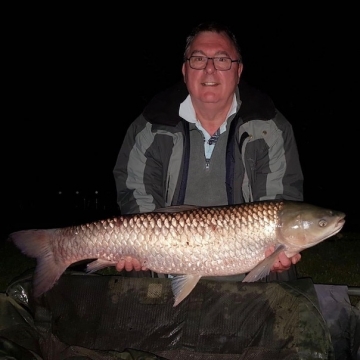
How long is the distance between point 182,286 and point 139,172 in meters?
0.78

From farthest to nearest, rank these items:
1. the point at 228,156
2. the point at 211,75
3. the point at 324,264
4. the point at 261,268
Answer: the point at 324,264 < the point at 228,156 < the point at 211,75 < the point at 261,268

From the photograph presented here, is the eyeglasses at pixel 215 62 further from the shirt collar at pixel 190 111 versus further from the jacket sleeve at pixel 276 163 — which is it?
the jacket sleeve at pixel 276 163

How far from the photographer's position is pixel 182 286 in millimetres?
2113

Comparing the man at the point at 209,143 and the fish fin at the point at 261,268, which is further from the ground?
the man at the point at 209,143

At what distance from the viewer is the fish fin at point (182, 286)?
2.10 meters

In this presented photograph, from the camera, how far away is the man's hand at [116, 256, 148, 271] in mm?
2222

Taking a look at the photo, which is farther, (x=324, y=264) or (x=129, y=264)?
(x=324, y=264)

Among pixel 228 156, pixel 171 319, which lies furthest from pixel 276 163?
pixel 171 319

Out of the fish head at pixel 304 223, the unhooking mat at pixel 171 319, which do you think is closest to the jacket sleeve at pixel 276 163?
the fish head at pixel 304 223

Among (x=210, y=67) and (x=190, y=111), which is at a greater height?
(x=210, y=67)

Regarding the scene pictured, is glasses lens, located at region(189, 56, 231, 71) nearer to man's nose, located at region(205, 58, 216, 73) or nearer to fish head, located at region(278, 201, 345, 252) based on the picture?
man's nose, located at region(205, 58, 216, 73)

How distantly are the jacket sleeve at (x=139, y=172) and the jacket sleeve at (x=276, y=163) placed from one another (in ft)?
1.71

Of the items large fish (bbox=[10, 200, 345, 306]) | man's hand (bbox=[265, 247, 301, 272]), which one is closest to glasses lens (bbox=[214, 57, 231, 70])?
large fish (bbox=[10, 200, 345, 306])

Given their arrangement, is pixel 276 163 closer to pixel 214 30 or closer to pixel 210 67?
pixel 210 67
